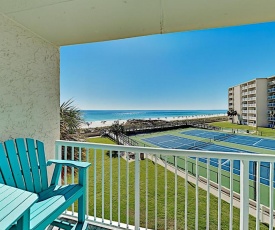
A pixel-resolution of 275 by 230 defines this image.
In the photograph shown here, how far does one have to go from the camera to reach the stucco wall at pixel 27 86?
201cm

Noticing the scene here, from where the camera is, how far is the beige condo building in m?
13.4

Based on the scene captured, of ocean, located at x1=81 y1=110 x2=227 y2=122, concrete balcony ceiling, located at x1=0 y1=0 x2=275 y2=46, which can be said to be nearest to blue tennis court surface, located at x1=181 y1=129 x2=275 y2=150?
ocean, located at x1=81 y1=110 x2=227 y2=122

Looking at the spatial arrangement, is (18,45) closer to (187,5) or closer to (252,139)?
(187,5)

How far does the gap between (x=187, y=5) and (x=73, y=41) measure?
1685 mm

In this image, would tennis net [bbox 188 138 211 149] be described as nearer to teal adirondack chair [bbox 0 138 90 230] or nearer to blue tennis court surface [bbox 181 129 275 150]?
blue tennis court surface [bbox 181 129 275 150]

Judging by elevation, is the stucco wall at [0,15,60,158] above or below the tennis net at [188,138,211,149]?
above

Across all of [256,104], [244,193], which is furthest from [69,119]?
[256,104]

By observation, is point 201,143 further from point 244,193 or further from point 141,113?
point 244,193

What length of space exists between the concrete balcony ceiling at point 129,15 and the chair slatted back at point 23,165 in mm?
1414

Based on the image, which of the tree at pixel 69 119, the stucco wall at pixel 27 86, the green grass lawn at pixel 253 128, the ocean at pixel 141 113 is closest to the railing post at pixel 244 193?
the stucco wall at pixel 27 86

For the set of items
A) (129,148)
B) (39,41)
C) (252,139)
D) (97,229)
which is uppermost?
(39,41)

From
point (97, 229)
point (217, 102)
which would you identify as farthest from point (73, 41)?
point (217, 102)

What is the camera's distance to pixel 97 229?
2.23 m

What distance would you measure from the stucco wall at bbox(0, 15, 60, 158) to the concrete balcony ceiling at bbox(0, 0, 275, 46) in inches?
7.5
